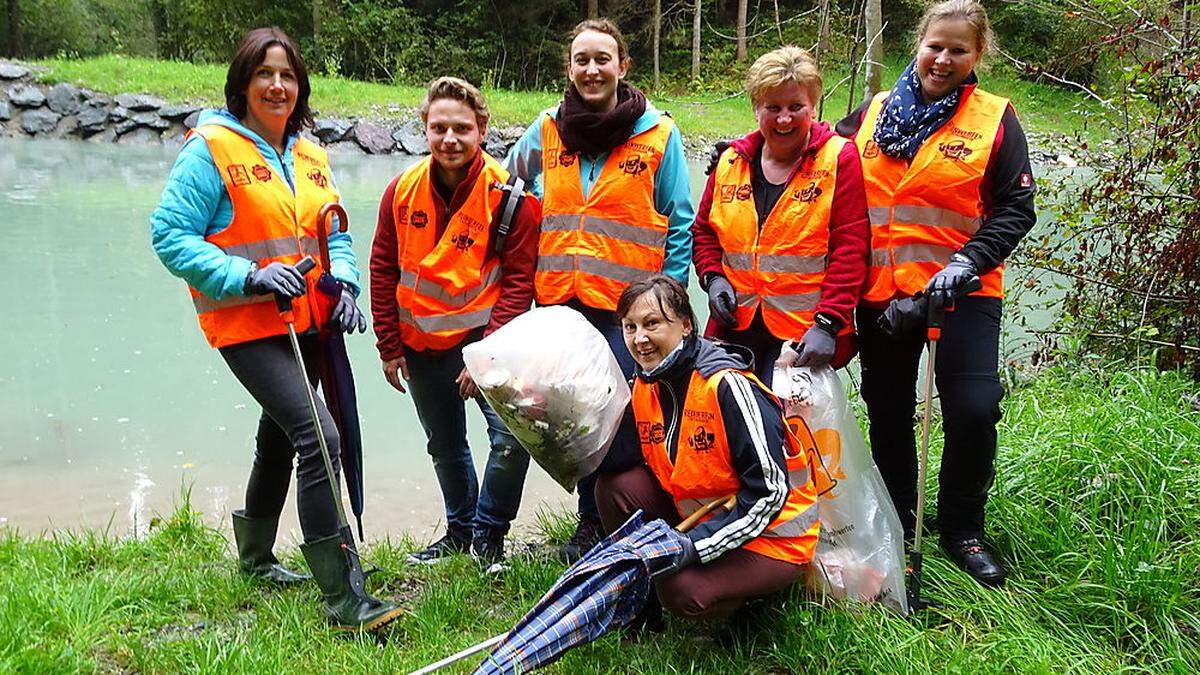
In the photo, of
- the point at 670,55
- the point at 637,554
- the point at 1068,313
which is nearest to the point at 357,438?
the point at 637,554

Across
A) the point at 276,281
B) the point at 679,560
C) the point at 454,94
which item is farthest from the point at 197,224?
the point at 679,560

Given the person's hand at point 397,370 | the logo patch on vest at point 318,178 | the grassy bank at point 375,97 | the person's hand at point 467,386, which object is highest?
the logo patch on vest at point 318,178

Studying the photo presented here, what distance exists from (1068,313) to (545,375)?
3.23 metres

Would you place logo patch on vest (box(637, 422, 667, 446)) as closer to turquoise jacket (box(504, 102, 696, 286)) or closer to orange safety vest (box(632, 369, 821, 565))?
orange safety vest (box(632, 369, 821, 565))

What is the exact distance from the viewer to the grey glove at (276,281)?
2426 mm

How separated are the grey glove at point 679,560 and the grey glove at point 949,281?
88 centimetres

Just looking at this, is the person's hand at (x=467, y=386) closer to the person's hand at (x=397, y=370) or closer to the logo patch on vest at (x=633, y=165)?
the person's hand at (x=397, y=370)

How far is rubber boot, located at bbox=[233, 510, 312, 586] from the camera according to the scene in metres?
2.91

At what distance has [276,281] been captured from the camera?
2.42 metres

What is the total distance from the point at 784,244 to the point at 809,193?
0.52 ft

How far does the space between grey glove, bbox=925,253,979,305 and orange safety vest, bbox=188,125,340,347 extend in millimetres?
1691

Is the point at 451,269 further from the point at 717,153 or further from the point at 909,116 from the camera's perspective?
the point at 909,116

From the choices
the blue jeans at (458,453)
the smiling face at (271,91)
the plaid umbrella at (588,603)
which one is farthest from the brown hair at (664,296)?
the smiling face at (271,91)

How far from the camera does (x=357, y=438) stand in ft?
9.52
